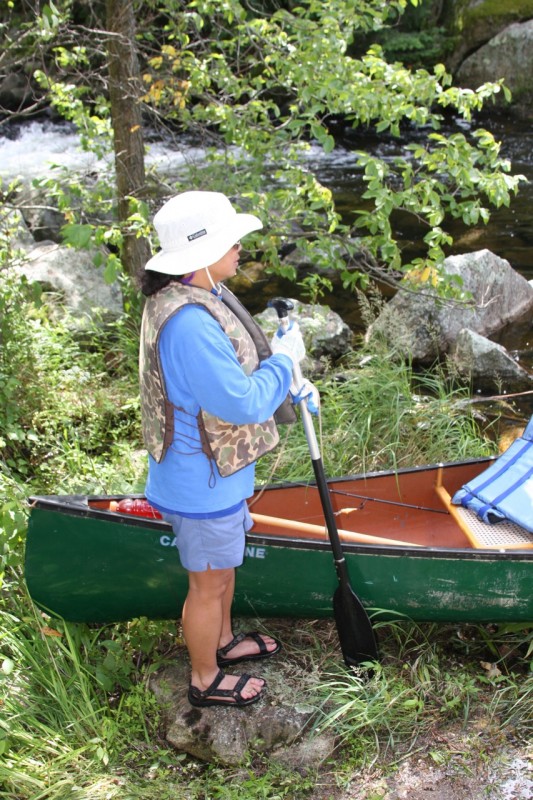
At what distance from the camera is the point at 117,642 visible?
3.07m

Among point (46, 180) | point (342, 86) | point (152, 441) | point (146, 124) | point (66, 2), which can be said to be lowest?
point (146, 124)

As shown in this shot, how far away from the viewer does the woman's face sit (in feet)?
7.96

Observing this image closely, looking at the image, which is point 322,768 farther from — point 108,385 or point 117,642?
point 108,385

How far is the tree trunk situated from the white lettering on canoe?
2561 mm

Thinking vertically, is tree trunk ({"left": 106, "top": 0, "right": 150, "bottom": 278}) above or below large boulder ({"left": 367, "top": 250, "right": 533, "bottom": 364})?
above

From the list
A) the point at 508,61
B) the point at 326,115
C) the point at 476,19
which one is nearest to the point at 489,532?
the point at 326,115

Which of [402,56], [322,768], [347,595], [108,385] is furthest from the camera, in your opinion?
[402,56]

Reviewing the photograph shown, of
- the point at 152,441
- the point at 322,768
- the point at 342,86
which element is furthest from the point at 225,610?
the point at 342,86

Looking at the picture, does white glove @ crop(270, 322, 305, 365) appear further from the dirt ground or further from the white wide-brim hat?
the dirt ground

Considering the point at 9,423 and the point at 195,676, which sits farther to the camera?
the point at 9,423

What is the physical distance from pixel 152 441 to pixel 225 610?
929 millimetres

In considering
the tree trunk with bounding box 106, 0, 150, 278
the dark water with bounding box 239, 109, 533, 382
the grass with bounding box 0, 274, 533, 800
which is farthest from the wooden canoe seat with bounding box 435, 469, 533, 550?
the dark water with bounding box 239, 109, 533, 382

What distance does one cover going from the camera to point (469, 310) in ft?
21.0

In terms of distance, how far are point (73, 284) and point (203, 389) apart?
463 cm
